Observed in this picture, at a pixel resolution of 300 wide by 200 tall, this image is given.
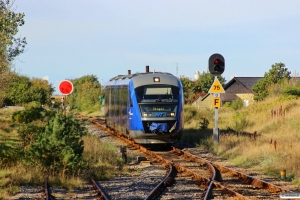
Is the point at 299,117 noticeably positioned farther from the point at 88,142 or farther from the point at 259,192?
the point at 259,192

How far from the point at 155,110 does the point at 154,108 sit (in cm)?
9

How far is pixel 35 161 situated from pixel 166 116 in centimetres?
799

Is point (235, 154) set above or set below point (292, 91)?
below

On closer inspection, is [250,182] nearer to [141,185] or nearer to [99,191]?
[141,185]

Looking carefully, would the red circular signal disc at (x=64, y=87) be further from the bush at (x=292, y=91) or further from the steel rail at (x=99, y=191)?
the bush at (x=292, y=91)

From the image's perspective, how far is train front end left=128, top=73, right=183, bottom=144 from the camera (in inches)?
846

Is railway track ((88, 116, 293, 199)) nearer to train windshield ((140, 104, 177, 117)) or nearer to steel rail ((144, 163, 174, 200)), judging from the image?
steel rail ((144, 163, 174, 200))

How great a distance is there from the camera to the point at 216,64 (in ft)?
75.8

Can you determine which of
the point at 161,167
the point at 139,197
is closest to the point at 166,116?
the point at 161,167

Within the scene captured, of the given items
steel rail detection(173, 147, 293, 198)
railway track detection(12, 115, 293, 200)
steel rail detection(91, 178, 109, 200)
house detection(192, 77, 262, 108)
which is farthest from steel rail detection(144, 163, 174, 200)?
house detection(192, 77, 262, 108)

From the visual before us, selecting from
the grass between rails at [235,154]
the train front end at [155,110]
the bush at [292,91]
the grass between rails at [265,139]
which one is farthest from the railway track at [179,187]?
the bush at [292,91]

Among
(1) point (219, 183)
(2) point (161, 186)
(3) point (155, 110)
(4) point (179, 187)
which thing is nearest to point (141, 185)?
(2) point (161, 186)

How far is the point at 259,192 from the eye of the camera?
41.4ft

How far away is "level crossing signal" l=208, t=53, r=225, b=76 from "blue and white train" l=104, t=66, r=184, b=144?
1712 mm
